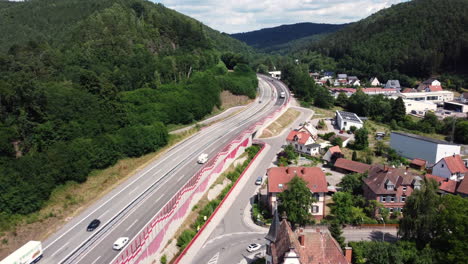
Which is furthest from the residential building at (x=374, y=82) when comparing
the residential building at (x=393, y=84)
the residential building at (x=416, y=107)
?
the residential building at (x=416, y=107)

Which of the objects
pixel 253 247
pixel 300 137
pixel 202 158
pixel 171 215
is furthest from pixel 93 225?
pixel 300 137

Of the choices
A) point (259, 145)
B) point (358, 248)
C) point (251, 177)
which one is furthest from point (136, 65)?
point (358, 248)

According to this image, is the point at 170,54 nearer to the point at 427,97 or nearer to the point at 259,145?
the point at 259,145

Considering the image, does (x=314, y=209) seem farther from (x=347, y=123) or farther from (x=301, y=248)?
(x=347, y=123)

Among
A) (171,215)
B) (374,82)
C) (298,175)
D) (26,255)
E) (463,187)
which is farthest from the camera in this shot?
(374,82)

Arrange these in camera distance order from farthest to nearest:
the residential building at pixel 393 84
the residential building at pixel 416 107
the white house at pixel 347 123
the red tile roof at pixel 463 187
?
the residential building at pixel 393 84 < the residential building at pixel 416 107 < the white house at pixel 347 123 < the red tile roof at pixel 463 187

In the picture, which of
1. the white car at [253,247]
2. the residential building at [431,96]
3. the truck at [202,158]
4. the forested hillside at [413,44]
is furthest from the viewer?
the forested hillside at [413,44]

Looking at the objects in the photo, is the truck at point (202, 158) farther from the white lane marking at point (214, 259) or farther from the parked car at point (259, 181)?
the white lane marking at point (214, 259)
